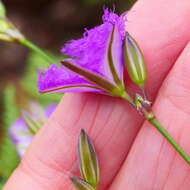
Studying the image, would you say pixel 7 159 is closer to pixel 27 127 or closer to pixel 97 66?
pixel 27 127

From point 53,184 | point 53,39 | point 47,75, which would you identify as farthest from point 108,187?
point 53,39

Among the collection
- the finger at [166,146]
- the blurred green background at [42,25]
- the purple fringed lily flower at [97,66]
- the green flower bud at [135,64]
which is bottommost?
the finger at [166,146]

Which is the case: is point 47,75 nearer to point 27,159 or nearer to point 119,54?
point 119,54

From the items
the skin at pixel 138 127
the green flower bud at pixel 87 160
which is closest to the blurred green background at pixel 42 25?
the skin at pixel 138 127

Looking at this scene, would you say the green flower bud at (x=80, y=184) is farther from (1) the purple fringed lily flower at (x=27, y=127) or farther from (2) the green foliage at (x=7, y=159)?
(2) the green foliage at (x=7, y=159)

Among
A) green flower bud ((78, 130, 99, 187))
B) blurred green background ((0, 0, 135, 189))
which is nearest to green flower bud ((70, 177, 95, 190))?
green flower bud ((78, 130, 99, 187))

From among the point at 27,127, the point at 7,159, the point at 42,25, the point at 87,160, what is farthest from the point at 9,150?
the point at 42,25
